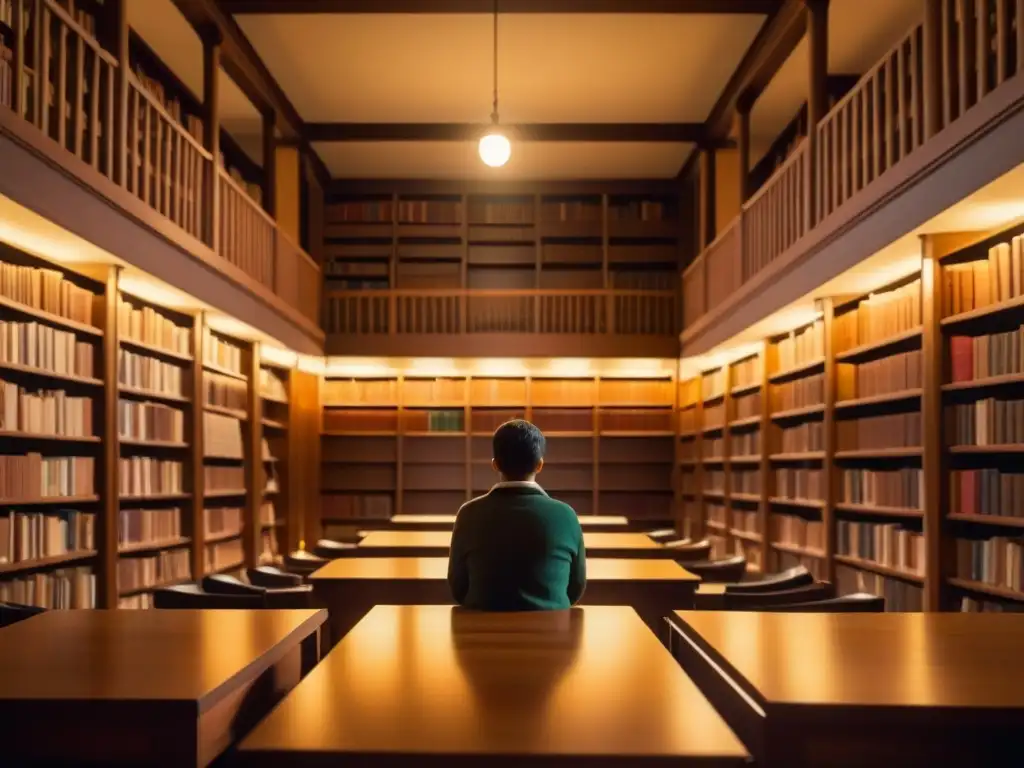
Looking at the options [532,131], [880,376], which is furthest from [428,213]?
[880,376]

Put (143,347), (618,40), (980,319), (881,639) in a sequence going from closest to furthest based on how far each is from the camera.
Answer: (881,639) → (980,319) → (143,347) → (618,40)

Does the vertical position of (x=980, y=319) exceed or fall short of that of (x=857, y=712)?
it exceeds it

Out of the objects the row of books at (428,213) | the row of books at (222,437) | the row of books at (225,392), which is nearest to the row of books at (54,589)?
the row of books at (222,437)

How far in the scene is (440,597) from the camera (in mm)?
4090

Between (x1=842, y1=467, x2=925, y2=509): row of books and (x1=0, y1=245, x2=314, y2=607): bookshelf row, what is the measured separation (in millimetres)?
4544

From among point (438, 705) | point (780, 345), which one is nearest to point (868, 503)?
point (780, 345)

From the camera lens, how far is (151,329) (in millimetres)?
7195

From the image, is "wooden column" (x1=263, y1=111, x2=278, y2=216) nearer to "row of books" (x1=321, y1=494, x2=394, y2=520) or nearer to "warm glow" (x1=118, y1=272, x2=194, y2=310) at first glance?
"warm glow" (x1=118, y1=272, x2=194, y2=310)

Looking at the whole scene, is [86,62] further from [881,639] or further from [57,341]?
[881,639]

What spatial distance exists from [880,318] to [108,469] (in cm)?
469

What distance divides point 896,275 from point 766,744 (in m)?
5.15

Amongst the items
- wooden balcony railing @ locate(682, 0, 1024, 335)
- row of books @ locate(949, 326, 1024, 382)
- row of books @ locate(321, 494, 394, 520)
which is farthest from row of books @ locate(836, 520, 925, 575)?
row of books @ locate(321, 494, 394, 520)

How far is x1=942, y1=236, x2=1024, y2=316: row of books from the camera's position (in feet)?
16.0

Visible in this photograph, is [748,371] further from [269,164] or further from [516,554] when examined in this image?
[516,554]
